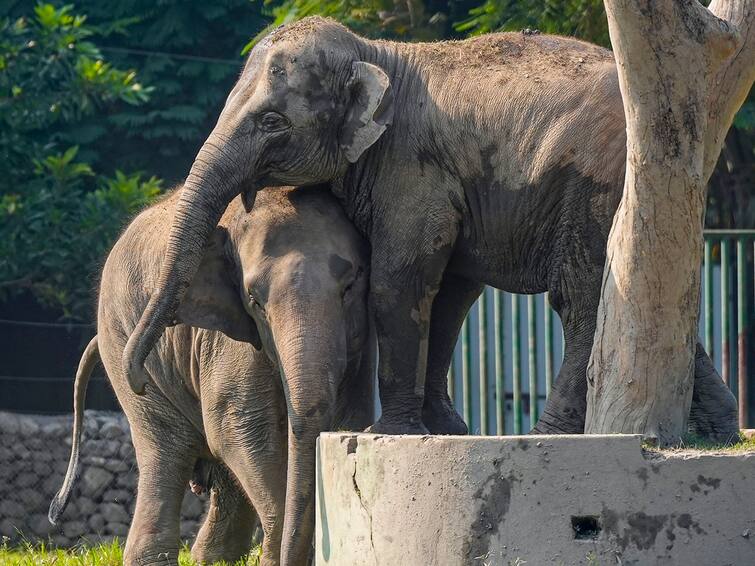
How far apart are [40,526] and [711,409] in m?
8.01

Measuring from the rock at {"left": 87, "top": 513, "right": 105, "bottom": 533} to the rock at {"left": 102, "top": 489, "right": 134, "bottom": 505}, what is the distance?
0.53 ft

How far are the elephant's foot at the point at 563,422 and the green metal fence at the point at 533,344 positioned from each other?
13.8 ft

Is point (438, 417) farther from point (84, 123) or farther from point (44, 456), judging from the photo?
point (84, 123)

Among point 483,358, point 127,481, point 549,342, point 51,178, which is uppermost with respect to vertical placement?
point 51,178

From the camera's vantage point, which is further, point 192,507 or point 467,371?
point 192,507

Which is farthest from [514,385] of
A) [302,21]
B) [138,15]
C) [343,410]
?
[138,15]

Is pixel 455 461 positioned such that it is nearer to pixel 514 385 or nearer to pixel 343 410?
pixel 343 410

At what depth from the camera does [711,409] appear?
722 centimetres

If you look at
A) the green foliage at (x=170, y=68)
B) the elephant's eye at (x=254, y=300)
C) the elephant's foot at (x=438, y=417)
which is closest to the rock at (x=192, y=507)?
the green foliage at (x=170, y=68)

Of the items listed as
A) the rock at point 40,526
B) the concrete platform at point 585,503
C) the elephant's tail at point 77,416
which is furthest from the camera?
the rock at point 40,526

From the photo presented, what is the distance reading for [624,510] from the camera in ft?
19.4

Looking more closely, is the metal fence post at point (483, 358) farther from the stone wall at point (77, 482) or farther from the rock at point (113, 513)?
the rock at point (113, 513)

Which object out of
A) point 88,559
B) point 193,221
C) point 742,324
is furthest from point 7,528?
point 193,221

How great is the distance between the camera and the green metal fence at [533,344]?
1120cm
